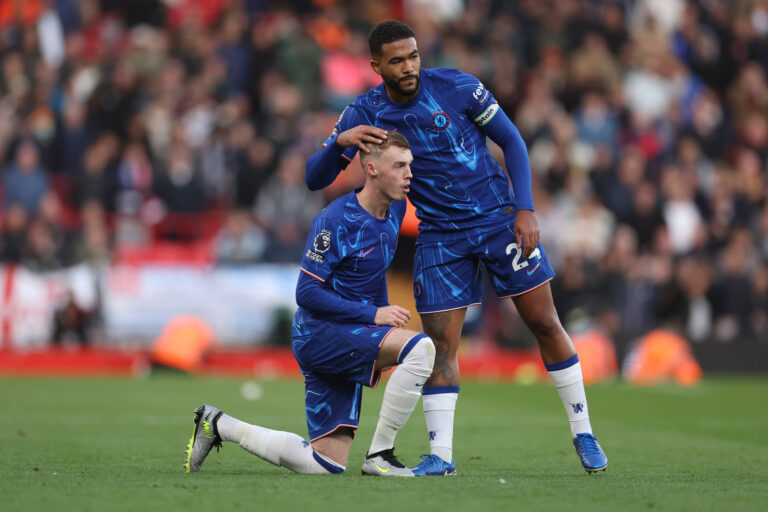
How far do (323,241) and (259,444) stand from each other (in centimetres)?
112

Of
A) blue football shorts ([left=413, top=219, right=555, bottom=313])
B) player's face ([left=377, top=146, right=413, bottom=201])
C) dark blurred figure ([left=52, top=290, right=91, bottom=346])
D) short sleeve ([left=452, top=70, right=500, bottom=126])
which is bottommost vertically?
dark blurred figure ([left=52, top=290, right=91, bottom=346])

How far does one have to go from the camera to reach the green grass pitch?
5.11 m

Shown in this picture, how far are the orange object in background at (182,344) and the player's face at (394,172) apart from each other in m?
10.3

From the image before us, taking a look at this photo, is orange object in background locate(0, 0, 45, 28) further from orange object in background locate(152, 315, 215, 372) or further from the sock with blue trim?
the sock with blue trim

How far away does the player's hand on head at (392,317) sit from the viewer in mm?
6008

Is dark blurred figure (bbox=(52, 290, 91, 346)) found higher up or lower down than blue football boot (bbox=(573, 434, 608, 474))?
lower down

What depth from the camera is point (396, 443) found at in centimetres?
827

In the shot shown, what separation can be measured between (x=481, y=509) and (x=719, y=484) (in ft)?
5.47

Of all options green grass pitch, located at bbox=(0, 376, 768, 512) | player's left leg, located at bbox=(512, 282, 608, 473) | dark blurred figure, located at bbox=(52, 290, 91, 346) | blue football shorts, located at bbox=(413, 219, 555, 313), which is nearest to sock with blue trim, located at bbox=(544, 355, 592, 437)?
player's left leg, located at bbox=(512, 282, 608, 473)

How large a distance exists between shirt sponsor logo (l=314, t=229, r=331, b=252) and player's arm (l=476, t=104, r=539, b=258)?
1077 mm

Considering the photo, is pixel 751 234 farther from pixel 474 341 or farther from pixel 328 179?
pixel 328 179

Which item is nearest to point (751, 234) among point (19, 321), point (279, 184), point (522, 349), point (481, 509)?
point (522, 349)

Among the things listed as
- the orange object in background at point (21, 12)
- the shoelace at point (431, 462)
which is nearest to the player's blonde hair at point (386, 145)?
the shoelace at point (431, 462)

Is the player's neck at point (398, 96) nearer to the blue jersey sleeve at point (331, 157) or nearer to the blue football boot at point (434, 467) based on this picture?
the blue jersey sleeve at point (331, 157)
